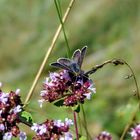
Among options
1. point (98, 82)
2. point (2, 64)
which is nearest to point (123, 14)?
point (98, 82)

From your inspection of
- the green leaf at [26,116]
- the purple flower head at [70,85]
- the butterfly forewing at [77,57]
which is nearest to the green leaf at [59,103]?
the purple flower head at [70,85]

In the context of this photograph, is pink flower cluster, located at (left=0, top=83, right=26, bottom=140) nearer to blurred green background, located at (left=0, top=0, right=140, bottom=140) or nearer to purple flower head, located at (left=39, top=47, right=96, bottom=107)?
purple flower head, located at (left=39, top=47, right=96, bottom=107)

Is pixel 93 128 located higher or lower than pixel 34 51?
lower

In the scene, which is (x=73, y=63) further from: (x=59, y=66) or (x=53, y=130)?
(x=53, y=130)

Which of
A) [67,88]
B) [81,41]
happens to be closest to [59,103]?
[67,88]

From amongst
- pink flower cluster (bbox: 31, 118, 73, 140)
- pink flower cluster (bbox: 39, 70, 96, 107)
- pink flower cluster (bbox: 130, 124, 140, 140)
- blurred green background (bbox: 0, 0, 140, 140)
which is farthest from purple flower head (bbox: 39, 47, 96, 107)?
blurred green background (bbox: 0, 0, 140, 140)

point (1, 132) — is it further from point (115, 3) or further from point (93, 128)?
point (115, 3)

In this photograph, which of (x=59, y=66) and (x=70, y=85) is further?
(x=70, y=85)

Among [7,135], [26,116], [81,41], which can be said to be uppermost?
[81,41]
